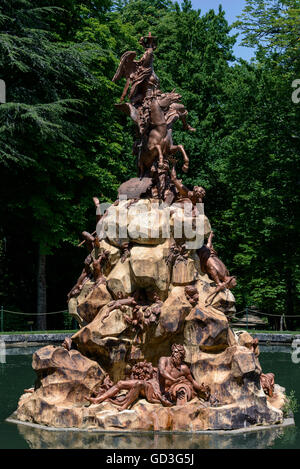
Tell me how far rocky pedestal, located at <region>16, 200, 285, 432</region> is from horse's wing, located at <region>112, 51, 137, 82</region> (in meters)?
3.83

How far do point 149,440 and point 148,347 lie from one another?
7.20ft

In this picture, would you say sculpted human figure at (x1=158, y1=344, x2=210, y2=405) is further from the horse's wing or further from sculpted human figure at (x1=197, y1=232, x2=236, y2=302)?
the horse's wing

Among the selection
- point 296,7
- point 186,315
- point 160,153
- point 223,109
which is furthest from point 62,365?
point 223,109

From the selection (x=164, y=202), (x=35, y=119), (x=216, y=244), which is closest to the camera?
(x=164, y=202)

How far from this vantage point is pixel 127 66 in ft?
51.9

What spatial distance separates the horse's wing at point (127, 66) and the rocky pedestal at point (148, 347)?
3827 mm

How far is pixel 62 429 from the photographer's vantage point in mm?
11695

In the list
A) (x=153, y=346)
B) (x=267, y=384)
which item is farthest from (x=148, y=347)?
(x=267, y=384)

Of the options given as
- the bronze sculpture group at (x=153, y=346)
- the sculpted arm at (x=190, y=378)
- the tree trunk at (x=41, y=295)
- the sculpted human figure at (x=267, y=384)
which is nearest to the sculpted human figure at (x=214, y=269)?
the bronze sculpture group at (x=153, y=346)

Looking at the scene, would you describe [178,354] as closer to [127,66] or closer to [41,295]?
[127,66]

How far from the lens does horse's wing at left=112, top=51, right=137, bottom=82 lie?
51.5 ft

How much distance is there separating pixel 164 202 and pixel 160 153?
1.13 m

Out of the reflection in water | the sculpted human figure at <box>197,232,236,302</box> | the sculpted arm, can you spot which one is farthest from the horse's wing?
the reflection in water

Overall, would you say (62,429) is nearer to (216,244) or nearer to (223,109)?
(216,244)
